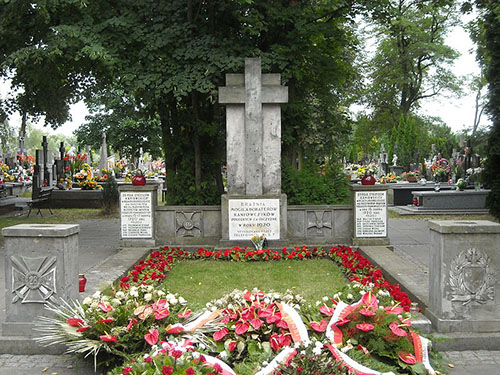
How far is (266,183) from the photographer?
34.1ft

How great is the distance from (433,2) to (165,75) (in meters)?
7.52

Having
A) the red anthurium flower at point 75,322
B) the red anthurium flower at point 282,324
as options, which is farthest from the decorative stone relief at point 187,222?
the red anthurium flower at point 282,324

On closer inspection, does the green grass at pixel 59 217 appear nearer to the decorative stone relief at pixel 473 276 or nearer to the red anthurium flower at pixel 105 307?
the red anthurium flower at pixel 105 307

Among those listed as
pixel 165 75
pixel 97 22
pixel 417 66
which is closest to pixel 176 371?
pixel 165 75

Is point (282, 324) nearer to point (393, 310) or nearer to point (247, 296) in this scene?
point (247, 296)

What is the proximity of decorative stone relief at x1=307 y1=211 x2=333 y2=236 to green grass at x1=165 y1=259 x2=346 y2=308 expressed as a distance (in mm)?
1095

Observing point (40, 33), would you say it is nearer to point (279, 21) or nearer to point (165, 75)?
point (165, 75)

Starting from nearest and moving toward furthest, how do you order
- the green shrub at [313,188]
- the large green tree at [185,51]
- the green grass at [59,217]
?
the large green tree at [185,51] < the green shrub at [313,188] < the green grass at [59,217]

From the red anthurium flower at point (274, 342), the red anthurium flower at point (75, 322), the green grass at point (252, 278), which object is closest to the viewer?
the red anthurium flower at point (274, 342)

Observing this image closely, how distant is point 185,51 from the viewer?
11.1 meters

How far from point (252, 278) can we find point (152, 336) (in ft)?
12.2

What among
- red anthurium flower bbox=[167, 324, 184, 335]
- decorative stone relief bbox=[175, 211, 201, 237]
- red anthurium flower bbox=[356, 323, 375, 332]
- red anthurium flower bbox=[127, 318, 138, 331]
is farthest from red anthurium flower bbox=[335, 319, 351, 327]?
decorative stone relief bbox=[175, 211, 201, 237]

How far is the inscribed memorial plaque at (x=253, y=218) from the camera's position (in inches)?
403

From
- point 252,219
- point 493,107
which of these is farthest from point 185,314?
point 493,107
